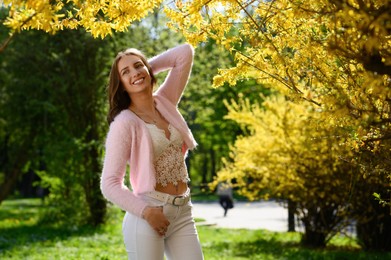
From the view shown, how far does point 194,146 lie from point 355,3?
137 centimetres

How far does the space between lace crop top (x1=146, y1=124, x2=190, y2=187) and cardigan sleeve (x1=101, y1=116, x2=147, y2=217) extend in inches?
6.0

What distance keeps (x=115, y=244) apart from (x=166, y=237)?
8709 millimetres

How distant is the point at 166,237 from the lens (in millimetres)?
3549

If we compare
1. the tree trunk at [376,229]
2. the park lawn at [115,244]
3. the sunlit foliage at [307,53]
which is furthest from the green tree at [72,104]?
the sunlit foliage at [307,53]

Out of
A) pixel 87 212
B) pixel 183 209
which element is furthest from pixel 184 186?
pixel 87 212

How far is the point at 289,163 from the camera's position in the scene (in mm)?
11055

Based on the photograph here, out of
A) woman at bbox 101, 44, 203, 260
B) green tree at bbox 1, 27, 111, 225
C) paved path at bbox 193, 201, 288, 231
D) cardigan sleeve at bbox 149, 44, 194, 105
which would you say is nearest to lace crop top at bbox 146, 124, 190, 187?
woman at bbox 101, 44, 203, 260

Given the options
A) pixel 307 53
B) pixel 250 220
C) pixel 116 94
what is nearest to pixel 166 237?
pixel 116 94

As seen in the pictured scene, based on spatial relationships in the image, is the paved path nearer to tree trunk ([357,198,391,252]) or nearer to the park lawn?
the park lawn

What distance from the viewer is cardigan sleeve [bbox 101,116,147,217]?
339 cm

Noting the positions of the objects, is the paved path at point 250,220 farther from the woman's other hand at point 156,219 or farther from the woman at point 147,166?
the woman's other hand at point 156,219

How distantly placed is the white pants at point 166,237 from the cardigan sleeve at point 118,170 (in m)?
0.09

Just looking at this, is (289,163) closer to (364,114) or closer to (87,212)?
(87,212)

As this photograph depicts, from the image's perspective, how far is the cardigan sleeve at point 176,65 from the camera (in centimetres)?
409
